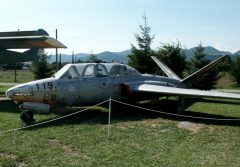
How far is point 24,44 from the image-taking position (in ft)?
71.1

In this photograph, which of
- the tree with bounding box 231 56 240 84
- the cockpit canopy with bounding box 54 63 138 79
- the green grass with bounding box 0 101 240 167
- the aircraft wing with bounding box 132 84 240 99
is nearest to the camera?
the green grass with bounding box 0 101 240 167

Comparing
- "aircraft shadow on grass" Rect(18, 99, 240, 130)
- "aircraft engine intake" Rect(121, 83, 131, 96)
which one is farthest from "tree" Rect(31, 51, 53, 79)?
"aircraft engine intake" Rect(121, 83, 131, 96)

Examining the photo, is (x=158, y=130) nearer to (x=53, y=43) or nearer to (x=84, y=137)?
(x=84, y=137)

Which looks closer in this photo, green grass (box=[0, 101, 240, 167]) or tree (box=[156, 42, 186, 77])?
green grass (box=[0, 101, 240, 167])

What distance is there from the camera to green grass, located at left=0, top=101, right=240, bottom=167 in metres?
8.02

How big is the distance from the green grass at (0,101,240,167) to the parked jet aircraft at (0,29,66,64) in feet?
25.0

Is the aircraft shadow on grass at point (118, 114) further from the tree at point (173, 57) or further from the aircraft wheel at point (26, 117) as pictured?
the tree at point (173, 57)

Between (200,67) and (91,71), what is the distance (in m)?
15.1

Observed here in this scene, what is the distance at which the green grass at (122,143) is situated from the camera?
8.02 metres

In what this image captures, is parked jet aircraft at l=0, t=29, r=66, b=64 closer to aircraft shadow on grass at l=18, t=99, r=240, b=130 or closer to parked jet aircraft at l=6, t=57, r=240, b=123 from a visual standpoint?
parked jet aircraft at l=6, t=57, r=240, b=123

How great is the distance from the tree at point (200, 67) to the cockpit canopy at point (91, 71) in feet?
39.3

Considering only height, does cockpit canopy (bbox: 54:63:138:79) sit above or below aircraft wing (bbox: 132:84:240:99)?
above

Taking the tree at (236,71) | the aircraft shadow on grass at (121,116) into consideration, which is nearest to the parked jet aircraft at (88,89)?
the aircraft shadow on grass at (121,116)

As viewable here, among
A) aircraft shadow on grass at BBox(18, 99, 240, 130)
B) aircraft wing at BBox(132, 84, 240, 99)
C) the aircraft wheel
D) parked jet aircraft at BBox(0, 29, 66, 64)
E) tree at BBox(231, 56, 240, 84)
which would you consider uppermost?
parked jet aircraft at BBox(0, 29, 66, 64)
